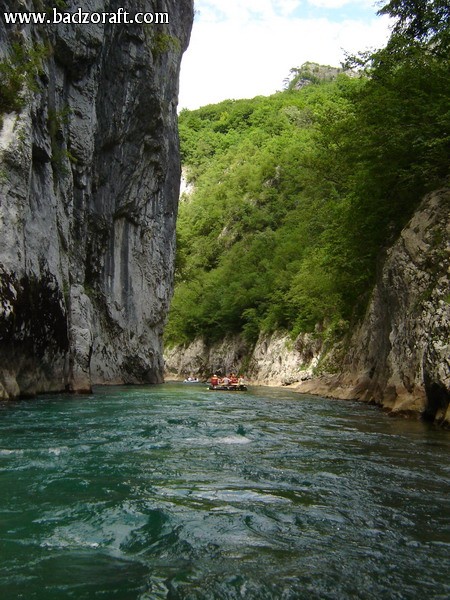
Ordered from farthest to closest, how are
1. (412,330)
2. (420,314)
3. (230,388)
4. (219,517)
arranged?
(230,388) < (412,330) < (420,314) < (219,517)

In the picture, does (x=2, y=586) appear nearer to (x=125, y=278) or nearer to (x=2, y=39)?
(x=2, y=39)

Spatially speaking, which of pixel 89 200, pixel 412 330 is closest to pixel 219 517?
pixel 412 330

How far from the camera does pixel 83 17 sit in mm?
21281

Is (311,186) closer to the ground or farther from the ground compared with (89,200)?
farther from the ground

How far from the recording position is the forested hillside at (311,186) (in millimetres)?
15656

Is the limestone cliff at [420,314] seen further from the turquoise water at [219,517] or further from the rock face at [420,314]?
the turquoise water at [219,517]

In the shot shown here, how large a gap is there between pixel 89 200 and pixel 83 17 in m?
8.37

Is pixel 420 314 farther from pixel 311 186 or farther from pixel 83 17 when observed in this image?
pixel 83 17

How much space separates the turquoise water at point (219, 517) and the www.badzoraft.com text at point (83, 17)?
41.7 feet

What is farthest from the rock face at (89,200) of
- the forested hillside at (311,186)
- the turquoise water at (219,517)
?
the forested hillside at (311,186)

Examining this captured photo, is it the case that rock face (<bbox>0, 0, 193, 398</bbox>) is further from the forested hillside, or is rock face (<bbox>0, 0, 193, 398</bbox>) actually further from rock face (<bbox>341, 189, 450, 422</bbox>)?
rock face (<bbox>341, 189, 450, 422</bbox>)

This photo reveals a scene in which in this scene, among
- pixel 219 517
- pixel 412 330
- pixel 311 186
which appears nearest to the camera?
pixel 219 517

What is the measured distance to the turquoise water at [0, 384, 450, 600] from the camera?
3.61 meters

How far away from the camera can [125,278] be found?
32.6 m
